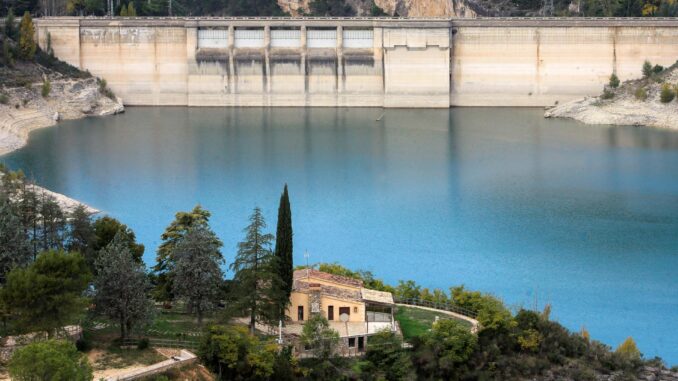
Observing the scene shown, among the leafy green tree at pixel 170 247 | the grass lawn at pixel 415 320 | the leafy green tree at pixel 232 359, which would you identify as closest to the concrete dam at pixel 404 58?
the leafy green tree at pixel 170 247

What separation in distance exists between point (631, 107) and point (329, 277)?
3496 centimetres

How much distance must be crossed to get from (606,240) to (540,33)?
28.7 m

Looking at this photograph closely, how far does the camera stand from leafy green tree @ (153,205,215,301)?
24.5 m

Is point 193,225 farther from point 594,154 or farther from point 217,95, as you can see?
point 217,95

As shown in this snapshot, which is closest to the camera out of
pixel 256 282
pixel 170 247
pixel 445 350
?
pixel 445 350

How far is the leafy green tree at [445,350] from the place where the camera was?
2209cm

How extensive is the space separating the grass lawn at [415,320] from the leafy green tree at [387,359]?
659 millimetres

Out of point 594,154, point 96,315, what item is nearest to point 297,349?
point 96,315

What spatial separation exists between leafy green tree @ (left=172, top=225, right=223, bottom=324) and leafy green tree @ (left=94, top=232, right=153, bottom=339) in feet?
3.31

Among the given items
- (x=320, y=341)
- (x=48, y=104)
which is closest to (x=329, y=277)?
(x=320, y=341)

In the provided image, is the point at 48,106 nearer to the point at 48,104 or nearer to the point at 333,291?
the point at 48,104

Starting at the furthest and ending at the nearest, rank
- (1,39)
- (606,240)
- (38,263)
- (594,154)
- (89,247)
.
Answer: (1,39)
(594,154)
(606,240)
(89,247)
(38,263)

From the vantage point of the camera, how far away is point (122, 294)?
22.0 metres

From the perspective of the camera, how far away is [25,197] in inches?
1071
